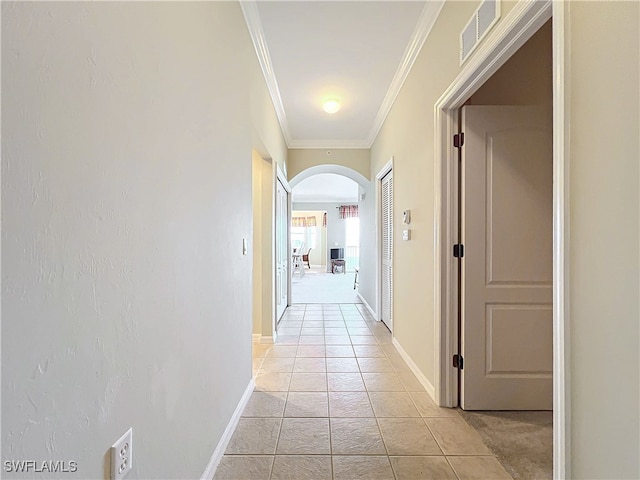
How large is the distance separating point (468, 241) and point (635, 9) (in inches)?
54.7

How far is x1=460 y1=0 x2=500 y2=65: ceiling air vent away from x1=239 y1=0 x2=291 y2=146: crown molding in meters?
1.34

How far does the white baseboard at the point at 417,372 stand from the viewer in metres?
2.29

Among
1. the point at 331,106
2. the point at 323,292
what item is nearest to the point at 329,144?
the point at 331,106

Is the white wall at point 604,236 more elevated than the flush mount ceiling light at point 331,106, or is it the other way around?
the flush mount ceiling light at point 331,106

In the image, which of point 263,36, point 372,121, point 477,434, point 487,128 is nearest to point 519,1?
point 487,128

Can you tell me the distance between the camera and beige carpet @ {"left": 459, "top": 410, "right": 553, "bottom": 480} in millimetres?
1603

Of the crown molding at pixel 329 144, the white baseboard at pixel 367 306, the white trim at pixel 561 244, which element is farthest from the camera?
the crown molding at pixel 329 144

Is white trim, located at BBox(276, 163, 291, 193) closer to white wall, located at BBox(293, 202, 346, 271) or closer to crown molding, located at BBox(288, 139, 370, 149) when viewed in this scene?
Answer: crown molding, located at BBox(288, 139, 370, 149)

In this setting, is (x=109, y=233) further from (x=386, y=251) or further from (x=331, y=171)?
Answer: (x=331, y=171)

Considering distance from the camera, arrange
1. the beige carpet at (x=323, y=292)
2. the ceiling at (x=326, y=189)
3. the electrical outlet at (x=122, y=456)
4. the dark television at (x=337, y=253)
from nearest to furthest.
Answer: the electrical outlet at (x=122, y=456) < the beige carpet at (x=323, y=292) < the ceiling at (x=326, y=189) < the dark television at (x=337, y=253)

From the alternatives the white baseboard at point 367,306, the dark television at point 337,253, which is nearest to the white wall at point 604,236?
the white baseboard at point 367,306

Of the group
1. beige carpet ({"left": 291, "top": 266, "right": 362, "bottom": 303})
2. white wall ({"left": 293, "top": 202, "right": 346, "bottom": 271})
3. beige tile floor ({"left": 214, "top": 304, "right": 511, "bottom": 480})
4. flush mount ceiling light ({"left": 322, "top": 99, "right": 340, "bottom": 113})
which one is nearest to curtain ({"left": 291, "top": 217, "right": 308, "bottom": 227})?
white wall ({"left": 293, "top": 202, "right": 346, "bottom": 271})

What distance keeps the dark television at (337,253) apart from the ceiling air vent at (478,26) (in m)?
10.5

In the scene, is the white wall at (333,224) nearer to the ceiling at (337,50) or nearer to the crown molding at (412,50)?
the ceiling at (337,50)
